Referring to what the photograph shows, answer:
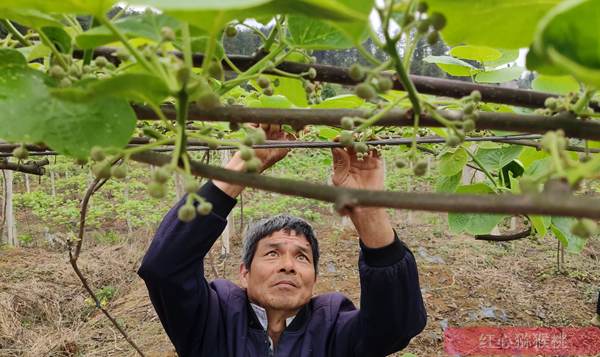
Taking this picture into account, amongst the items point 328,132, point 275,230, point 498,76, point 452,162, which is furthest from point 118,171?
point 275,230

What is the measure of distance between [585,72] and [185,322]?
1.66 m

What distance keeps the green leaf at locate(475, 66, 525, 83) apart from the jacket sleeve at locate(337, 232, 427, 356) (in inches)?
26.0

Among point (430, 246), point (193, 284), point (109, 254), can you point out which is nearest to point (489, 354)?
point (430, 246)

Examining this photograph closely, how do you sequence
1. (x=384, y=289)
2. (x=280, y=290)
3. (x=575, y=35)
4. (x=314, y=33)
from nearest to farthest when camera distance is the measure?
(x=575, y=35), (x=314, y=33), (x=384, y=289), (x=280, y=290)

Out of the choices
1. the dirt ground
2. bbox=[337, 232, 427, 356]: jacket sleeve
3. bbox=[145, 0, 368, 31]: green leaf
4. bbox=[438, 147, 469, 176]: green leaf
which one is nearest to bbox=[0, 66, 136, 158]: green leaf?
bbox=[145, 0, 368, 31]: green leaf

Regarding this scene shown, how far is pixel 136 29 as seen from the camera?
37 centimetres

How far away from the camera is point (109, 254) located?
835 centimetres

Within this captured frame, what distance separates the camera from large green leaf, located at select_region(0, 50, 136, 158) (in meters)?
0.36

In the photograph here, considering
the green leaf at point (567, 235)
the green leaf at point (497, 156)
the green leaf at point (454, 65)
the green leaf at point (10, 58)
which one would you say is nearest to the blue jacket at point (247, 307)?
the green leaf at point (497, 156)

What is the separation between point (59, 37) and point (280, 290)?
1517 millimetres

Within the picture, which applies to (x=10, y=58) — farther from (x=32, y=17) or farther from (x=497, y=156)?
(x=497, y=156)

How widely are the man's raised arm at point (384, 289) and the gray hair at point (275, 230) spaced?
0.49m

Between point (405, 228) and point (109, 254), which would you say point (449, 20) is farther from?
point (405, 228)

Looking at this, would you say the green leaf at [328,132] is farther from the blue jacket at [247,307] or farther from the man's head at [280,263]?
the man's head at [280,263]
